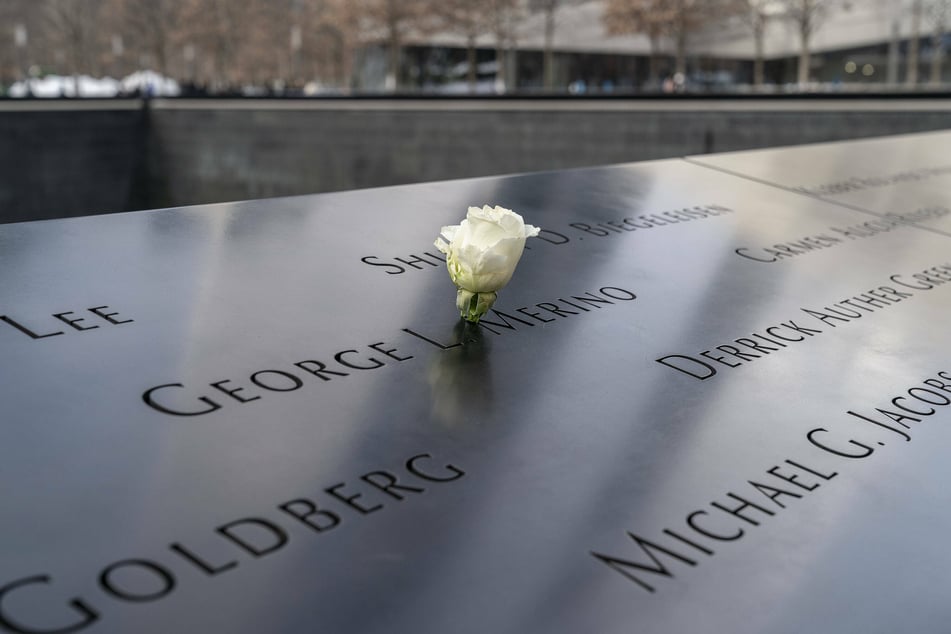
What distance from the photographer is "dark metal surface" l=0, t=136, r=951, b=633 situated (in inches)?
61.9

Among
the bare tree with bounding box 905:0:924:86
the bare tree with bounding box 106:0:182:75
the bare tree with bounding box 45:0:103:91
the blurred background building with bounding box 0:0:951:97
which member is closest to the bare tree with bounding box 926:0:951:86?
the blurred background building with bounding box 0:0:951:97

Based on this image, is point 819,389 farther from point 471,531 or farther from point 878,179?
point 878,179

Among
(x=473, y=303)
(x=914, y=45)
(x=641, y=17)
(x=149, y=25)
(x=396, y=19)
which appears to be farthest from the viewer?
(x=149, y=25)

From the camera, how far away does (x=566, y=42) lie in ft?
163

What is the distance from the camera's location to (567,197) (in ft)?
Answer: 15.6

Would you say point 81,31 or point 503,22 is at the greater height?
point 81,31

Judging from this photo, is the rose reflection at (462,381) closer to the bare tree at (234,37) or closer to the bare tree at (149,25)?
the bare tree at (149,25)

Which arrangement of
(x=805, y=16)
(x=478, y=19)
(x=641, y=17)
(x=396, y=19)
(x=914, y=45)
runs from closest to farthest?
1. (x=914, y=45)
2. (x=805, y=16)
3. (x=641, y=17)
4. (x=396, y=19)
5. (x=478, y=19)

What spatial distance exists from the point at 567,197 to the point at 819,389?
87.8 inches

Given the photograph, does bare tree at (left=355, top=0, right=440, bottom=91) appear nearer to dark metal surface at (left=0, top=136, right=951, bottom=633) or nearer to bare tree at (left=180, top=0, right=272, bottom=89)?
bare tree at (left=180, top=0, right=272, bottom=89)

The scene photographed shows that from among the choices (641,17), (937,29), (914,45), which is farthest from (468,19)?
(937,29)

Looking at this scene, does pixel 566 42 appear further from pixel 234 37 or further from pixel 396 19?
pixel 234 37

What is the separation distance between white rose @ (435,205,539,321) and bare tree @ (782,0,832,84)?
4000 centimetres

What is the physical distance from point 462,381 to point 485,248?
329 mm
